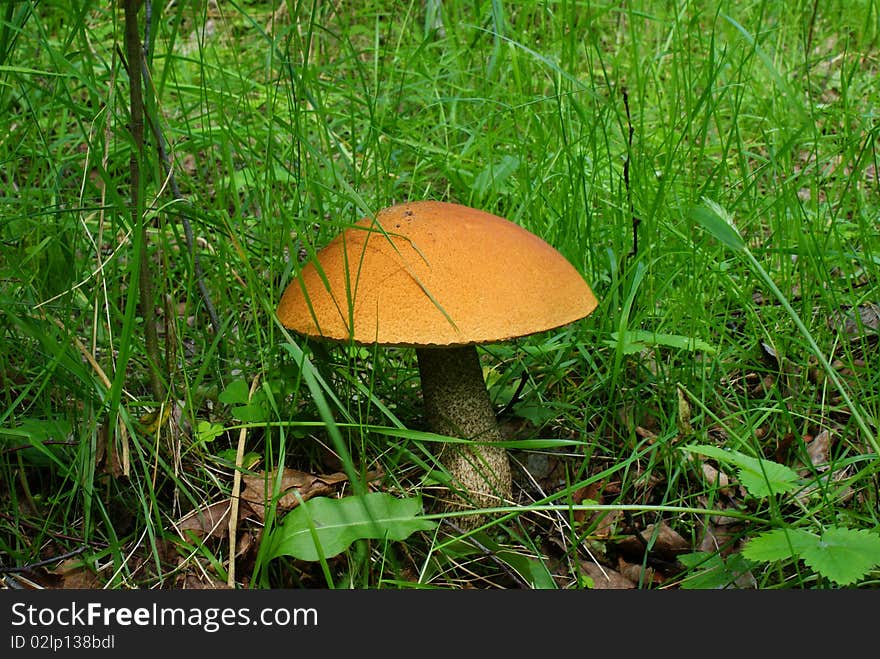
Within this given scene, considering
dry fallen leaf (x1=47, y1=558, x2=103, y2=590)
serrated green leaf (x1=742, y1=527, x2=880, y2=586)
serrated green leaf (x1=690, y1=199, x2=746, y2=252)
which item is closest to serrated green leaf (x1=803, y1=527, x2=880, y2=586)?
serrated green leaf (x1=742, y1=527, x2=880, y2=586)

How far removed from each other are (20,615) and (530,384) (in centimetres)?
138

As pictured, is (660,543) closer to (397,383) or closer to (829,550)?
(829,550)

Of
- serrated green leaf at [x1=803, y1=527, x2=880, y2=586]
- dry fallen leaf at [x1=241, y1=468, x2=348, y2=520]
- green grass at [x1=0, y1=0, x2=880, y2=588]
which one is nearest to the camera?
serrated green leaf at [x1=803, y1=527, x2=880, y2=586]

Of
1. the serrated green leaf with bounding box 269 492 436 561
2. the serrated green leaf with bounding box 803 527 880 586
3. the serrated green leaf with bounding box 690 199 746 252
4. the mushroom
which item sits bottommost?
the serrated green leaf with bounding box 269 492 436 561

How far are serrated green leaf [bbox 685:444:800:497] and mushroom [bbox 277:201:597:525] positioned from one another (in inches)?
15.5

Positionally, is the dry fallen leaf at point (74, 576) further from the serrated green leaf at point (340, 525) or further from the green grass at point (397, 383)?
the serrated green leaf at point (340, 525)

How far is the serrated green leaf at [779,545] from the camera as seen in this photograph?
1.36 meters

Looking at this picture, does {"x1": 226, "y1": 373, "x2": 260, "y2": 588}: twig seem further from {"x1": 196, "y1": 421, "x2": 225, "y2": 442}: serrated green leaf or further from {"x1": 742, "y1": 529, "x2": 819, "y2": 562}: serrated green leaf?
{"x1": 742, "y1": 529, "x2": 819, "y2": 562}: serrated green leaf

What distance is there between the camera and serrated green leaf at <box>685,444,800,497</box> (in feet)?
4.76

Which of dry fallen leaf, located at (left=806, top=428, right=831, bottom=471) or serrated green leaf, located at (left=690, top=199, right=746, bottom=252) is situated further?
dry fallen leaf, located at (left=806, top=428, right=831, bottom=471)

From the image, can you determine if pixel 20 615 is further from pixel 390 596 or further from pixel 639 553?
pixel 639 553

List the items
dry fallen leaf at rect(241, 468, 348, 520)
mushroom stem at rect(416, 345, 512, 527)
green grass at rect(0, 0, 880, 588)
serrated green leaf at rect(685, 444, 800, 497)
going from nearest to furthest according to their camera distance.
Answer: serrated green leaf at rect(685, 444, 800, 497)
green grass at rect(0, 0, 880, 588)
dry fallen leaf at rect(241, 468, 348, 520)
mushroom stem at rect(416, 345, 512, 527)

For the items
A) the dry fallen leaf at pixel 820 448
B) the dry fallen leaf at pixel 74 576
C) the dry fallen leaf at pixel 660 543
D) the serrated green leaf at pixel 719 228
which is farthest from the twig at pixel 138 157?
the dry fallen leaf at pixel 820 448

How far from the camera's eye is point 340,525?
5.00 feet
